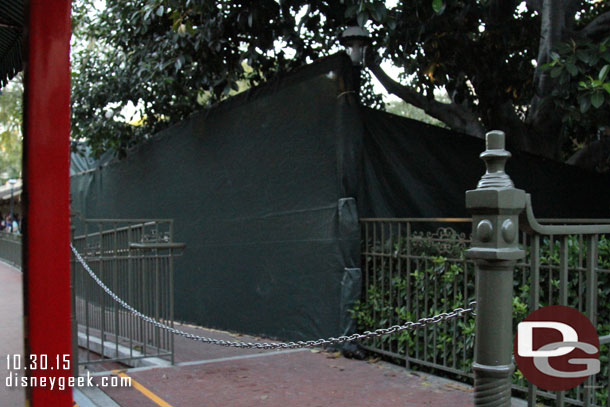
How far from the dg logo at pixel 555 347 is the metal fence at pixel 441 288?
Answer: 5.77 feet

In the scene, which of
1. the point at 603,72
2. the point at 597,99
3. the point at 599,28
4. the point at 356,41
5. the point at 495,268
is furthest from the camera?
the point at 599,28

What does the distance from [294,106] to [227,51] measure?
1564mm

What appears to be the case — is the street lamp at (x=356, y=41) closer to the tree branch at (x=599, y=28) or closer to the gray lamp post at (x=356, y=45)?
the gray lamp post at (x=356, y=45)

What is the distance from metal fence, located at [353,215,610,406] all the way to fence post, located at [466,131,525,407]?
6.97 feet

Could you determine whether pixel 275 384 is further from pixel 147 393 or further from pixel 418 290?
pixel 418 290

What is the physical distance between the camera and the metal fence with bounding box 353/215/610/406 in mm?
4871

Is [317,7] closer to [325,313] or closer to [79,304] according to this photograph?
[325,313]

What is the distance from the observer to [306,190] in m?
7.79

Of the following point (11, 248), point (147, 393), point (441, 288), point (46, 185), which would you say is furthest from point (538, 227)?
point (11, 248)

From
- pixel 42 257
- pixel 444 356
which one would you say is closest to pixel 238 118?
pixel 444 356

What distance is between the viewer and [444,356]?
5.83 metres

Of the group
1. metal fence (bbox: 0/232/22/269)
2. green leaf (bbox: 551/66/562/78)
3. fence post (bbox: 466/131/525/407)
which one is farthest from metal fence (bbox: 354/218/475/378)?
metal fence (bbox: 0/232/22/269)

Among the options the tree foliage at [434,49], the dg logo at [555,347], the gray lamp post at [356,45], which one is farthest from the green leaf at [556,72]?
the dg logo at [555,347]

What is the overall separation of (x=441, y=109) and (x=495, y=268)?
777 centimetres
